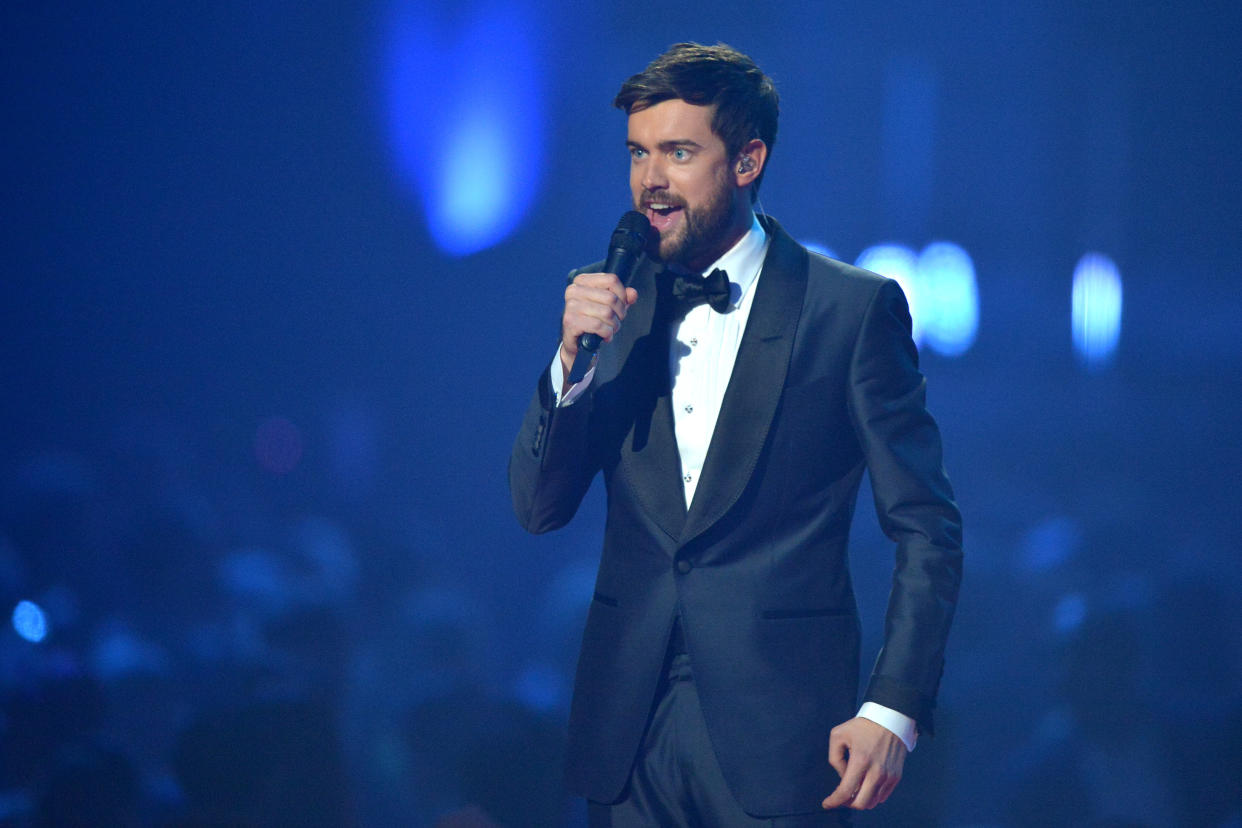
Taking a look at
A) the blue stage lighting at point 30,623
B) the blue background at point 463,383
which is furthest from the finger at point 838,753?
the blue stage lighting at point 30,623

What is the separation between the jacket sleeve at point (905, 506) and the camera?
142 centimetres

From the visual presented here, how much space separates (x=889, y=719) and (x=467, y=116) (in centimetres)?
191

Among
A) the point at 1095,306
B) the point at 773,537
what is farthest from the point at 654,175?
the point at 1095,306

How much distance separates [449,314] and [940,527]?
160 centimetres

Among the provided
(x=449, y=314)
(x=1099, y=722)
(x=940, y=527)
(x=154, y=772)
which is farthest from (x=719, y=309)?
(x=154, y=772)

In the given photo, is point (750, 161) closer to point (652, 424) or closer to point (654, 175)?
point (654, 175)

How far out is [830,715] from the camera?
1469 mm

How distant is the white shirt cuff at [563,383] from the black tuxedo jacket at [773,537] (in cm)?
1

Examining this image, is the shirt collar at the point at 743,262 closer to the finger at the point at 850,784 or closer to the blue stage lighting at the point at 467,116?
the finger at the point at 850,784

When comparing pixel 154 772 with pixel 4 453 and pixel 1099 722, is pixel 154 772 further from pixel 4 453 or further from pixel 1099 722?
pixel 1099 722

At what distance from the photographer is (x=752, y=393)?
150cm

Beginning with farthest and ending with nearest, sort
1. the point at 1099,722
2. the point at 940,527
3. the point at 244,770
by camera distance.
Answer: the point at 244,770
the point at 1099,722
the point at 940,527

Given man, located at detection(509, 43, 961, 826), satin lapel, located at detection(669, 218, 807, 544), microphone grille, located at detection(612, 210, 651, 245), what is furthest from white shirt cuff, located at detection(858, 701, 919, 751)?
microphone grille, located at detection(612, 210, 651, 245)

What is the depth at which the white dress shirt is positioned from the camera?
1548 millimetres
